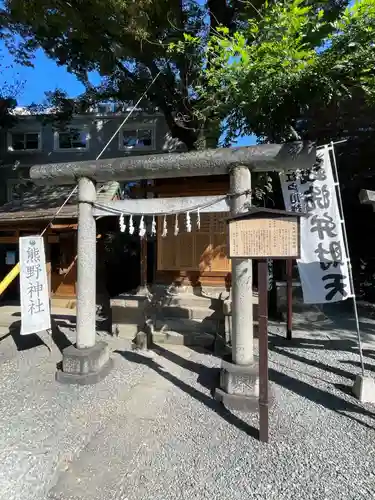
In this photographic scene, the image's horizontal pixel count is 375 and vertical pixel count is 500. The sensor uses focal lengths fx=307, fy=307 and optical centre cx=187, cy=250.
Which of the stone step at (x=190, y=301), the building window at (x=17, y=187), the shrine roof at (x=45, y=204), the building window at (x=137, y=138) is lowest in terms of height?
the stone step at (x=190, y=301)

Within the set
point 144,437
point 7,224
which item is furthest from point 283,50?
point 7,224

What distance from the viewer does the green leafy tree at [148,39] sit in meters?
5.91

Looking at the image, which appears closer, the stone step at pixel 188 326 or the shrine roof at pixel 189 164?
the shrine roof at pixel 189 164

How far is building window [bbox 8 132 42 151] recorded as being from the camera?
1642cm

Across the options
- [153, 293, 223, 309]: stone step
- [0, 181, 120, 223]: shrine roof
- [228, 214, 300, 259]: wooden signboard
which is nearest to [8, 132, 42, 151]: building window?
[0, 181, 120, 223]: shrine roof

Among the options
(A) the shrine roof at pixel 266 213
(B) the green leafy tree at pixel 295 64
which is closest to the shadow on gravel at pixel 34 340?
(A) the shrine roof at pixel 266 213

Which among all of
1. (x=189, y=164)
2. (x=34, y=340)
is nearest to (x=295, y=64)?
(x=189, y=164)

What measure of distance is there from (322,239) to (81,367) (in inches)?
177

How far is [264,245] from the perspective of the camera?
11.7 ft

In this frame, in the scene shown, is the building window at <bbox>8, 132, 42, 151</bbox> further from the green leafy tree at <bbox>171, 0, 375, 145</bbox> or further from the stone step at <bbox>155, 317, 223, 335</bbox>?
the green leafy tree at <bbox>171, 0, 375, 145</bbox>

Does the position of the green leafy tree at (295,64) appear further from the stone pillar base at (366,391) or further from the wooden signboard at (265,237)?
the stone pillar base at (366,391)

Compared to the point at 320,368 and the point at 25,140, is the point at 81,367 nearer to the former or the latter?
the point at 320,368

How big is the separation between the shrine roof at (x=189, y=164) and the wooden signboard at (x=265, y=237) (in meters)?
1.22

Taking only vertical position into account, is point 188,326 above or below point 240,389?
above
